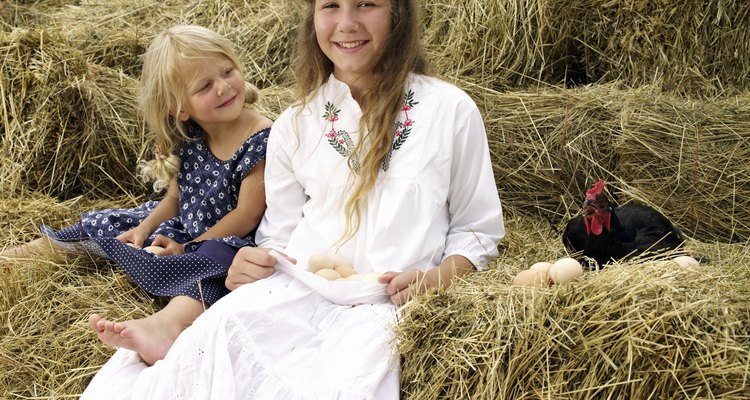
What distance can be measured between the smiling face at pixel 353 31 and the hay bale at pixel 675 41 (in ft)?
4.52

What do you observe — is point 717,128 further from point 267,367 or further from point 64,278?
point 64,278

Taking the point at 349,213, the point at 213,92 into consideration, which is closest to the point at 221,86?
the point at 213,92

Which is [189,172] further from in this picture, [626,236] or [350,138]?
[626,236]

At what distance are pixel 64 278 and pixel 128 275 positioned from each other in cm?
33

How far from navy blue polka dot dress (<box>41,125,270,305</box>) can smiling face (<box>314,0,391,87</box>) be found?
0.56m

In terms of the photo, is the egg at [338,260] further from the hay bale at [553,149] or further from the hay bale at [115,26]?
the hay bale at [115,26]

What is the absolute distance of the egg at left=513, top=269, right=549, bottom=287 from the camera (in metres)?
2.60

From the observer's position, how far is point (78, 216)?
397 cm

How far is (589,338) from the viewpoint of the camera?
7.52ft

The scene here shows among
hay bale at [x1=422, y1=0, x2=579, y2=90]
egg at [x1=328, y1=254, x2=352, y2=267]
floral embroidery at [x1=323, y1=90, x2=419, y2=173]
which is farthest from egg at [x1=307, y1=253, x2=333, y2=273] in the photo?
hay bale at [x1=422, y1=0, x2=579, y2=90]

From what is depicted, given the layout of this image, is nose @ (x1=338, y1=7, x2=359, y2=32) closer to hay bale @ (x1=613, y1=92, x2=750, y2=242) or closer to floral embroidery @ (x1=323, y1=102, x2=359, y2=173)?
floral embroidery @ (x1=323, y1=102, x2=359, y2=173)

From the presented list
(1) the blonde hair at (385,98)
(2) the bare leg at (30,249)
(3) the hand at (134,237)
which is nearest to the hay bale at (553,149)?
(1) the blonde hair at (385,98)

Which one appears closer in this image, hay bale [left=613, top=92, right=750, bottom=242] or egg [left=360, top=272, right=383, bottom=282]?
egg [left=360, top=272, right=383, bottom=282]

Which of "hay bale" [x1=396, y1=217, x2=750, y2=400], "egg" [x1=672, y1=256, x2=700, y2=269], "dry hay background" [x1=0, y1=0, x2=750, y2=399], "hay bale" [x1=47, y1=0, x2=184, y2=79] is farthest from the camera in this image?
"hay bale" [x1=47, y1=0, x2=184, y2=79]
